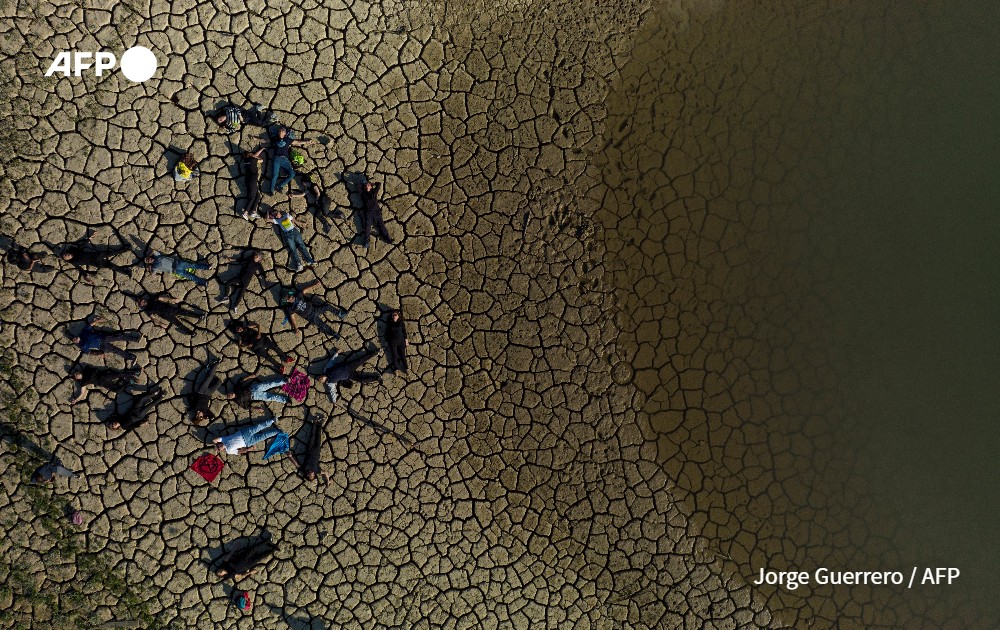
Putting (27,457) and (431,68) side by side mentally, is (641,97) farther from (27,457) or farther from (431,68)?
(27,457)

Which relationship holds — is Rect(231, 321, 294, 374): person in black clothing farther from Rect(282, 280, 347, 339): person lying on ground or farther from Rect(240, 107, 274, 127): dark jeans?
Rect(240, 107, 274, 127): dark jeans

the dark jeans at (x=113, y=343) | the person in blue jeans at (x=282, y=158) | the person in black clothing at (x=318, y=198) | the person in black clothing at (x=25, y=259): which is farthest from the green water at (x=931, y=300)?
the person in black clothing at (x=25, y=259)

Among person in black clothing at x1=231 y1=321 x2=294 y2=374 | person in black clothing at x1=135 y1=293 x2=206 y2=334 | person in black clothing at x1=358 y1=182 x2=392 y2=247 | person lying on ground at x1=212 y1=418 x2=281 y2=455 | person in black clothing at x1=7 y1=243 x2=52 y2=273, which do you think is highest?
person in black clothing at x1=358 y1=182 x2=392 y2=247

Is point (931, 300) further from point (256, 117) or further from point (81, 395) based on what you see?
point (81, 395)

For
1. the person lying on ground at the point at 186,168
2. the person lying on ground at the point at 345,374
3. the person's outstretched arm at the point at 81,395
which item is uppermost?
the person lying on ground at the point at 186,168

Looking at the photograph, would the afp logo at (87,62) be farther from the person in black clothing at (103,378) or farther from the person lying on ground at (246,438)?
the person lying on ground at (246,438)

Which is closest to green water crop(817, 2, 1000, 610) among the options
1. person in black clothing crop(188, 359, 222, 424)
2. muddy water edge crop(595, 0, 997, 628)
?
muddy water edge crop(595, 0, 997, 628)

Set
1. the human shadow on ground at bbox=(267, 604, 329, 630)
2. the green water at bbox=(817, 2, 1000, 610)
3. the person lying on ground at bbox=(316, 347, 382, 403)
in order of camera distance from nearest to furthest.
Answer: the person lying on ground at bbox=(316, 347, 382, 403) < the human shadow on ground at bbox=(267, 604, 329, 630) < the green water at bbox=(817, 2, 1000, 610)
